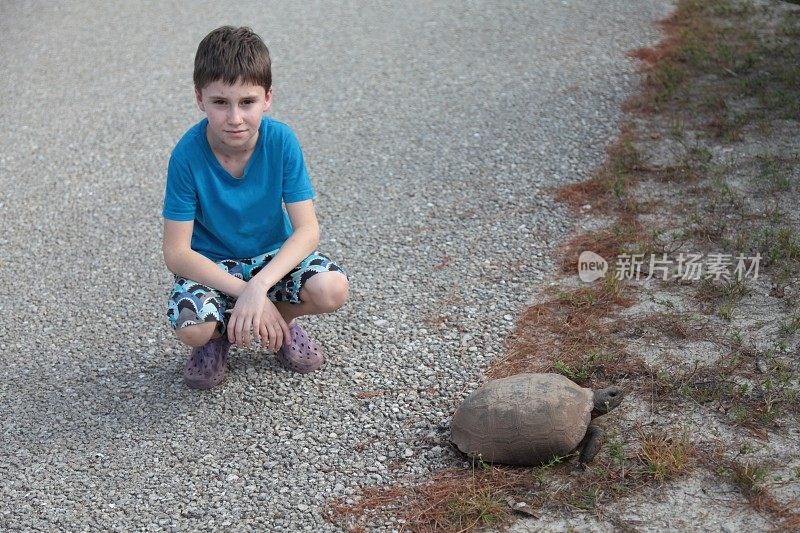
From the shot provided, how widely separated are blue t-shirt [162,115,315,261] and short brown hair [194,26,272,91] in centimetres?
23

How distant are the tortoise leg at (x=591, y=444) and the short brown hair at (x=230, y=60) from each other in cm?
176

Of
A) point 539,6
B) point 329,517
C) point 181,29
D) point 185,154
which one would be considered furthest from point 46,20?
point 329,517

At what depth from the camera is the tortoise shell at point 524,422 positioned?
300 cm

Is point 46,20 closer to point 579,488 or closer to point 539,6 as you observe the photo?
point 539,6

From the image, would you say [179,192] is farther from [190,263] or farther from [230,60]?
[230,60]

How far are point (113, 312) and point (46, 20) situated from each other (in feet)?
16.3

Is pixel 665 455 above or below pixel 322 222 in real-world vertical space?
below

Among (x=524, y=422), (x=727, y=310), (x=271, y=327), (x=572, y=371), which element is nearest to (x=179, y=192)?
(x=271, y=327)

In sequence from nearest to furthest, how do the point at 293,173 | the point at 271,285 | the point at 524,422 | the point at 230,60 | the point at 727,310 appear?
the point at 524,422 → the point at 230,60 → the point at 271,285 → the point at 293,173 → the point at 727,310

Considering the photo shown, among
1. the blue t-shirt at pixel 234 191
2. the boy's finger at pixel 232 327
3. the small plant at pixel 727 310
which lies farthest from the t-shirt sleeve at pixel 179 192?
the small plant at pixel 727 310

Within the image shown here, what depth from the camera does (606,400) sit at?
3.15 m

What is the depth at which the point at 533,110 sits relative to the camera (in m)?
6.20

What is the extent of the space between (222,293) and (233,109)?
735 mm

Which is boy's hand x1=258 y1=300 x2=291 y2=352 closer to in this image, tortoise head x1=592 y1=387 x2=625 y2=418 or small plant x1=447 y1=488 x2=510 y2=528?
small plant x1=447 y1=488 x2=510 y2=528
